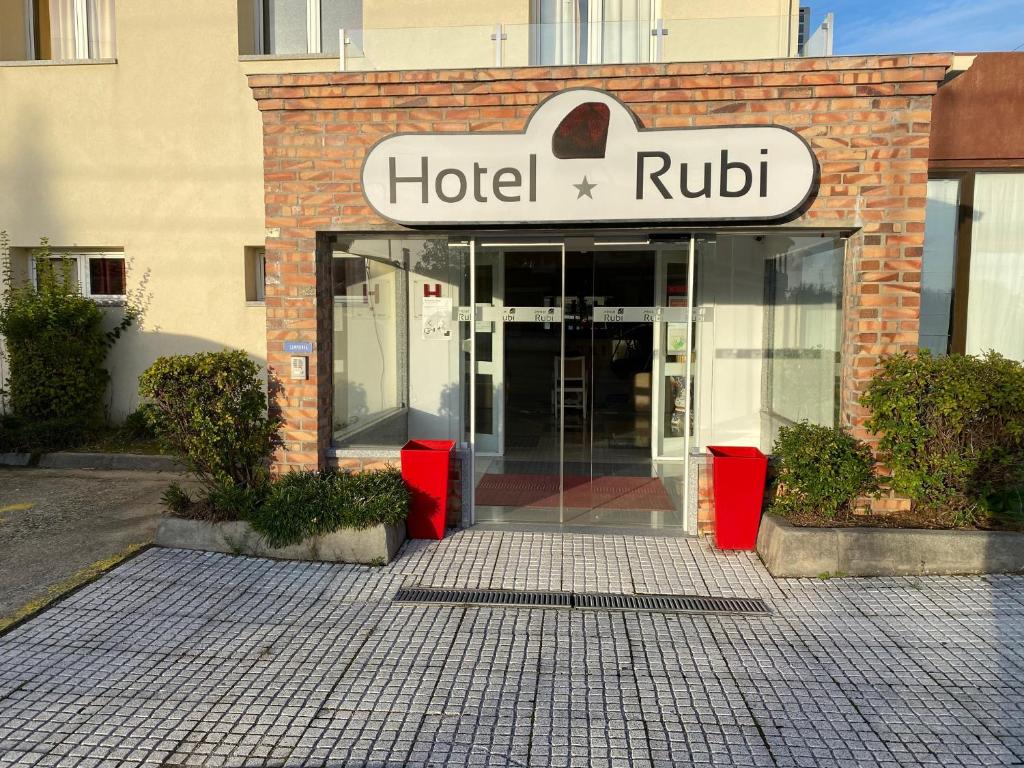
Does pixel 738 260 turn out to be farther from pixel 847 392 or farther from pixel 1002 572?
pixel 1002 572

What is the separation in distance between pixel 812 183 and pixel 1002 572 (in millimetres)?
3279

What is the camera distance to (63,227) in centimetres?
1014

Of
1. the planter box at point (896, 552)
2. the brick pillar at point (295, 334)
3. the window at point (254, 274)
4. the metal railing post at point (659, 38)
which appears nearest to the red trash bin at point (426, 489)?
the brick pillar at point (295, 334)

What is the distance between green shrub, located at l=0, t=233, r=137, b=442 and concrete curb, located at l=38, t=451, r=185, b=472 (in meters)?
0.29

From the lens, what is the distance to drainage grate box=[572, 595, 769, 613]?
497 centimetres

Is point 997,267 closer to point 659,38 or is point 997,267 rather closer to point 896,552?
point 896,552

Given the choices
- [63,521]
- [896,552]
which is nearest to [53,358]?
[63,521]

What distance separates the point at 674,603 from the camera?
5.08 metres

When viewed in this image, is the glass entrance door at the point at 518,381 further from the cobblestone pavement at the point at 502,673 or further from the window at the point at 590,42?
the cobblestone pavement at the point at 502,673

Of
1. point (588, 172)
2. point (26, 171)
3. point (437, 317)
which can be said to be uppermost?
point (26, 171)

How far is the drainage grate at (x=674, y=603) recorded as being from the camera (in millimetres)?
4973

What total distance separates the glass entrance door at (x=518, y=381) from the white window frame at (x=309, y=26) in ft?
16.0

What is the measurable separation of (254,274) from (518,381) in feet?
13.6

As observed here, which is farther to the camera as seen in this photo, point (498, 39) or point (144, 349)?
point (144, 349)
